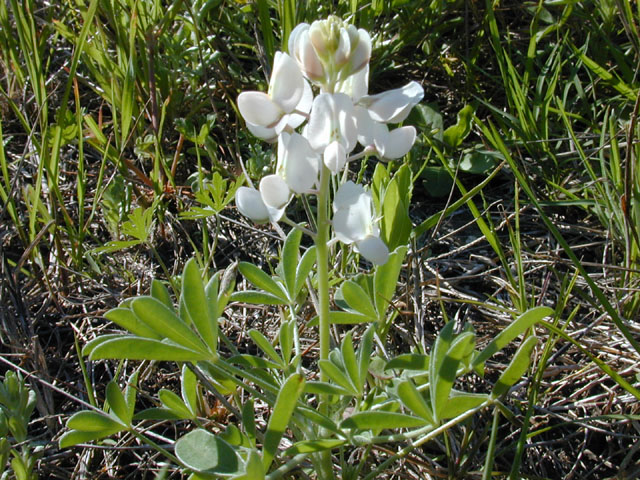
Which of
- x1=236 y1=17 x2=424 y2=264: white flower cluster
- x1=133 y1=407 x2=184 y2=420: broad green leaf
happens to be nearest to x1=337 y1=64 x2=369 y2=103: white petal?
x1=236 y1=17 x2=424 y2=264: white flower cluster

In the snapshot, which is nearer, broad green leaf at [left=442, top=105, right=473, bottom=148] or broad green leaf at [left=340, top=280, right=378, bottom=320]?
broad green leaf at [left=340, top=280, right=378, bottom=320]

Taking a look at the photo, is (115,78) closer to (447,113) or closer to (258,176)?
(258,176)

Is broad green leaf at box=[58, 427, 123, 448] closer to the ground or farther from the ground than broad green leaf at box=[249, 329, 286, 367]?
closer to the ground

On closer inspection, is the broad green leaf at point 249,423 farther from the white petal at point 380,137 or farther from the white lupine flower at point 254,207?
the white petal at point 380,137

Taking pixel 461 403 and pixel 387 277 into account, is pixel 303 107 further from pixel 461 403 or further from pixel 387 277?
pixel 461 403

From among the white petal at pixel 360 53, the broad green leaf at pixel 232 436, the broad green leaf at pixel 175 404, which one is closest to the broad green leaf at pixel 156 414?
the broad green leaf at pixel 175 404

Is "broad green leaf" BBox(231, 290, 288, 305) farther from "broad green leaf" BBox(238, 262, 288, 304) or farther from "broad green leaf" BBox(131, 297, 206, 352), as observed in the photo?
"broad green leaf" BBox(131, 297, 206, 352)
